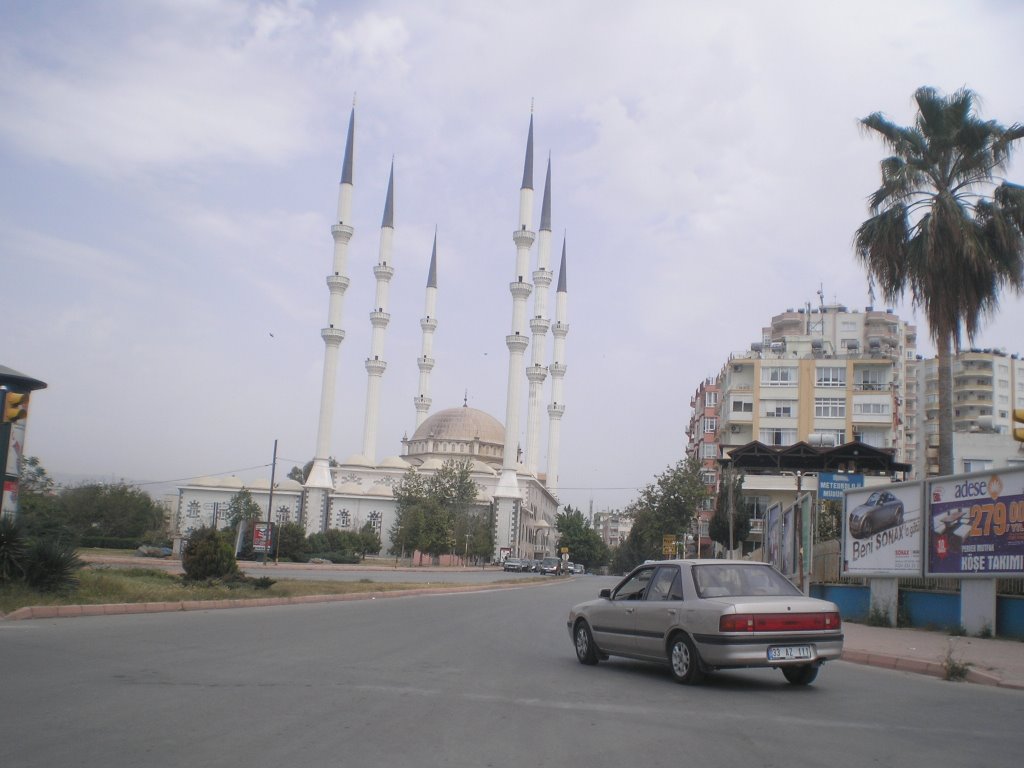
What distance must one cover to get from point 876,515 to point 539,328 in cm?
7564

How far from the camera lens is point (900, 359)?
279ft

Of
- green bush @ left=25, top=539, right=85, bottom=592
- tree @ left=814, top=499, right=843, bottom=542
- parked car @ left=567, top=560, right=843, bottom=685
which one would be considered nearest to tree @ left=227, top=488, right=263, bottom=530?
tree @ left=814, top=499, right=843, bottom=542

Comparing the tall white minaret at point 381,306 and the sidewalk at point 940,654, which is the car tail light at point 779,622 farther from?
the tall white minaret at point 381,306

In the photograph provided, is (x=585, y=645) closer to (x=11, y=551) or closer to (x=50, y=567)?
(x=50, y=567)

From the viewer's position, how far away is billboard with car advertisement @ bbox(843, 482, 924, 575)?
1681cm

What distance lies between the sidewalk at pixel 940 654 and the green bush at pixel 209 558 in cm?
1317

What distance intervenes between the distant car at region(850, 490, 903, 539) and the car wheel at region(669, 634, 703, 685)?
9610 mm

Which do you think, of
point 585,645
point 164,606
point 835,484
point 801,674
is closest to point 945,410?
point 835,484

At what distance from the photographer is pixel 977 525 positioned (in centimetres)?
1502

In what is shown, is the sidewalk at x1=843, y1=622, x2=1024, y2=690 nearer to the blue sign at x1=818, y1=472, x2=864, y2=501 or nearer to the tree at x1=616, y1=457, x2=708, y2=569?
the blue sign at x1=818, y1=472, x2=864, y2=501

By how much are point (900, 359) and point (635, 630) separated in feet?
270

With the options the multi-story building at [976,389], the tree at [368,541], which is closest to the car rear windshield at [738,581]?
the tree at [368,541]

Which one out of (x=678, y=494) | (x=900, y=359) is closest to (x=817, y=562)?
(x=678, y=494)

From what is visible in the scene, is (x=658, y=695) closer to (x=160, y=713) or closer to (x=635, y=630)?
(x=635, y=630)
